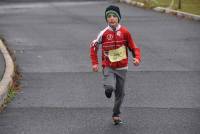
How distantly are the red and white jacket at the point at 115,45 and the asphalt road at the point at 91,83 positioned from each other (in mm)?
851

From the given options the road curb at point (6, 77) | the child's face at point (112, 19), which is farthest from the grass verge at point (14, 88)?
the child's face at point (112, 19)

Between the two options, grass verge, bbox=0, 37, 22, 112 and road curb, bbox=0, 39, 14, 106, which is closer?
grass verge, bbox=0, 37, 22, 112

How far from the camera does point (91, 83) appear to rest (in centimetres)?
1158

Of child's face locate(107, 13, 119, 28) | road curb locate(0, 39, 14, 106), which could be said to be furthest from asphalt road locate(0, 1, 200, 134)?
child's face locate(107, 13, 119, 28)

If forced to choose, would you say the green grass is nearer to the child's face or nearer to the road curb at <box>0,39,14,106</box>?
the road curb at <box>0,39,14,106</box>

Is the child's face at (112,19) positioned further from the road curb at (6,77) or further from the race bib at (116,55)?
the road curb at (6,77)

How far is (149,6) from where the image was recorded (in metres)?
28.3

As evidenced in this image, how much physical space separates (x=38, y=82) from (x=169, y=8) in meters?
15.4

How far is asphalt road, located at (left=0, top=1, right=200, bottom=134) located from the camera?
8.61 m

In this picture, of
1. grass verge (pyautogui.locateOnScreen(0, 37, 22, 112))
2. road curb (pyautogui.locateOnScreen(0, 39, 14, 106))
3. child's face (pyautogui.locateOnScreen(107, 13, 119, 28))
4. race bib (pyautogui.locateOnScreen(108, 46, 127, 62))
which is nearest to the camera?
child's face (pyautogui.locateOnScreen(107, 13, 119, 28))

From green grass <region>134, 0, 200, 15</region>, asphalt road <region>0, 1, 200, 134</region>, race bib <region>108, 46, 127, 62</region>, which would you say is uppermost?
race bib <region>108, 46, 127, 62</region>

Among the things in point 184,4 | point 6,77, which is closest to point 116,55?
point 6,77

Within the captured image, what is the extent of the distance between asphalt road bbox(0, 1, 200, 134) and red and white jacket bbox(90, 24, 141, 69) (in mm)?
851

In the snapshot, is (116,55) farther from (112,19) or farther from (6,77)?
(6,77)
